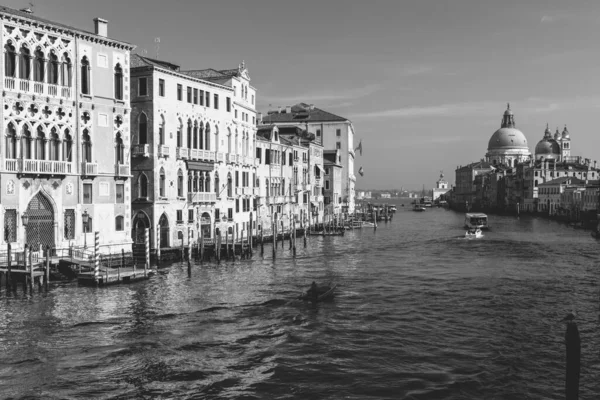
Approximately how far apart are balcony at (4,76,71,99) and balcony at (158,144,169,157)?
7.56 metres

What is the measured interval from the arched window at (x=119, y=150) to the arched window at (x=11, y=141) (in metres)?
5.92

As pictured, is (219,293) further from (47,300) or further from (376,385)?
(376,385)

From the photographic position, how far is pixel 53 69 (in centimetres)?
2991

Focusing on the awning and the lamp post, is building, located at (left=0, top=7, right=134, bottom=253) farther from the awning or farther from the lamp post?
the awning

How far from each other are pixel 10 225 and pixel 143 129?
11.5 m

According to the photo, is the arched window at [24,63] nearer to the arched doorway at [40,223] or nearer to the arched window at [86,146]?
the arched window at [86,146]

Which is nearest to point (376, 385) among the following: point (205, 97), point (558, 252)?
point (205, 97)

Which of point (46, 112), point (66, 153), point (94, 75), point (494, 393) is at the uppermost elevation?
point (94, 75)

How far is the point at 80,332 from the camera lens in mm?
20031

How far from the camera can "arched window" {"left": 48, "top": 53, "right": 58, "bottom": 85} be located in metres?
29.7

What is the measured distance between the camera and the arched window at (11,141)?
28.0 meters

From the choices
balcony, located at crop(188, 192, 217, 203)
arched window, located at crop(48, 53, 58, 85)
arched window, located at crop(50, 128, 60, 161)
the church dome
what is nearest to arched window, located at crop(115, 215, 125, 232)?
arched window, located at crop(50, 128, 60, 161)

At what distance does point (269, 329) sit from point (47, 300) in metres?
9.77

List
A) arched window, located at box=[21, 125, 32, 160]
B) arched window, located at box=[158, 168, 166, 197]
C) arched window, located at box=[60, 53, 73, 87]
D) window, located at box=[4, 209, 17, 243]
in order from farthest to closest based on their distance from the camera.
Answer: arched window, located at box=[158, 168, 166, 197] < arched window, located at box=[60, 53, 73, 87] < arched window, located at box=[21, 125, 32, 160] < window, located at box=[4, 209, 17, 243]
